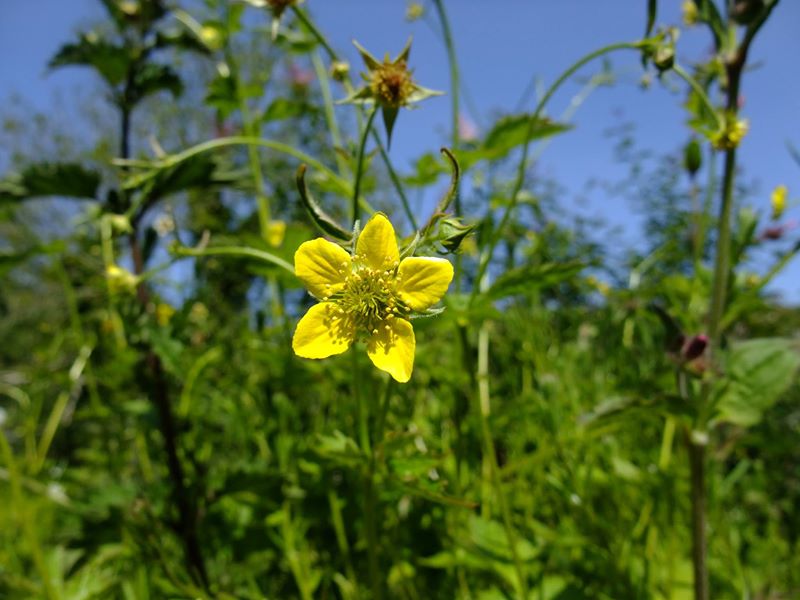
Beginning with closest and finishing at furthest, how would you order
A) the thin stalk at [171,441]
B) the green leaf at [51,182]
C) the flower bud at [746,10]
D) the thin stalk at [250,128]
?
the flower bud at [746,10], the thin stalk at [171,441], the green leaf at [51,182], the thin stalk at [250,128]

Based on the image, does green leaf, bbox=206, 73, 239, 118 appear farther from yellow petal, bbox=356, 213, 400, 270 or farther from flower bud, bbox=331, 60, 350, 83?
yellow petal, bbox=356, 213, 400, 270

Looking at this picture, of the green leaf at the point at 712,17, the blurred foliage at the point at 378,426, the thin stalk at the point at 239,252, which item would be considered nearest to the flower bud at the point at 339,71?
the blurred foliage at the point at 378,426

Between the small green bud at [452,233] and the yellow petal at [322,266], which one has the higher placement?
the small green bud at [452,233]

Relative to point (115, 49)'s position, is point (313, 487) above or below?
below

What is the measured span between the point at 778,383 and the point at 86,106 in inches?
600

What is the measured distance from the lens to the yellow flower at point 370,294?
0.67m

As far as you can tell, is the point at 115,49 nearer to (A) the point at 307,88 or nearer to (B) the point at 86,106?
(A) the point at 307,88

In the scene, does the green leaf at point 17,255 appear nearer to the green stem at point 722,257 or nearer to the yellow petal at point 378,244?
the yellow petal at point 378,244

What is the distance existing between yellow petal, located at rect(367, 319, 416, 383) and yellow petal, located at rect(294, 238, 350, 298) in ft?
0.26

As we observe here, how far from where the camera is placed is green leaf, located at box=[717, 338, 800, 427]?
0.93 metres

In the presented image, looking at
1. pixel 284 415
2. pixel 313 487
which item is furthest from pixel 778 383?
pixel 284 415

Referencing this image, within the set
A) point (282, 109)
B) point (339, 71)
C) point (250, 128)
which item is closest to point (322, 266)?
point (339, 71)

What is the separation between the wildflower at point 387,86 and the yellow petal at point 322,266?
0.24 m

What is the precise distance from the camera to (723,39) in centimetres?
95
